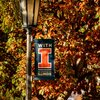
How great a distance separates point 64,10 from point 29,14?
3698mm

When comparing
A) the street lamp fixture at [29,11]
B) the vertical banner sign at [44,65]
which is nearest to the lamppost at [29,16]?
the street lamp fixture at [29,11]

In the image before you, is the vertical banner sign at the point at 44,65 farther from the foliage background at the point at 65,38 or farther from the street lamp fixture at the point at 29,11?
the foliage background at the point at 65,38

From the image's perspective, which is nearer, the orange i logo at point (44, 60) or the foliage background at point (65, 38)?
the orange i logo at point (44, 60)

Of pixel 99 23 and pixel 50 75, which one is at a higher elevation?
pixel 99 23

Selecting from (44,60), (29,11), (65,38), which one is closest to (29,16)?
(29,11)

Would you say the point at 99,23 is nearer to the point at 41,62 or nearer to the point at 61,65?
the point at 61,65

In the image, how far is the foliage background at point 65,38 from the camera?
913 centimetres

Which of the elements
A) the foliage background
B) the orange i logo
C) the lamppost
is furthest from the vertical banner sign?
the foliage background

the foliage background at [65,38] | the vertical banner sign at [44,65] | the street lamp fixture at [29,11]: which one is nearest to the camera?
the street lamp fixture at [29,11]

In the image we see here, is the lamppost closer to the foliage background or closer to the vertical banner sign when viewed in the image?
the vertical banner sign

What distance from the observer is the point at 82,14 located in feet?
29.9

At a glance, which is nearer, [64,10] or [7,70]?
[64,10]

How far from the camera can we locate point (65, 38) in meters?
9.27

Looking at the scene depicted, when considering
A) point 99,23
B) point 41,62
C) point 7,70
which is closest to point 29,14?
point 41,62
